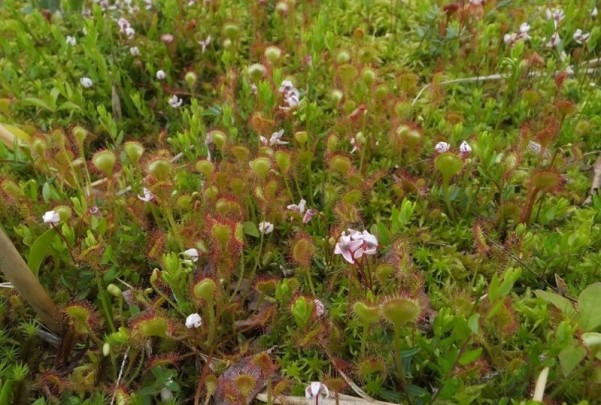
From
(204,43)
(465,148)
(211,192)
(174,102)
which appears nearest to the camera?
(211,192)

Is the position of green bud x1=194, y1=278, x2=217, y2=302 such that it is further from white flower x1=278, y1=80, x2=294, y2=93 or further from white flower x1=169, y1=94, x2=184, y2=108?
white flower x1=169, y1=94, x2=184, y2=108

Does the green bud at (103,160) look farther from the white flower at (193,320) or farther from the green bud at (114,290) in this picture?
the white flower at (193,320)

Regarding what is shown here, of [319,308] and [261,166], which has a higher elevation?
[261,166]

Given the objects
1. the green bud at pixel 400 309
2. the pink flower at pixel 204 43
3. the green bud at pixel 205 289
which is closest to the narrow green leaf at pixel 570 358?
the green bud at pixel 400 309

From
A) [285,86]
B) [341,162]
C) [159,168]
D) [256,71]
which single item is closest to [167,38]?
[256,71]

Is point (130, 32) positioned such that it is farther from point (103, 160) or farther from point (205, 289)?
point (205, 289)

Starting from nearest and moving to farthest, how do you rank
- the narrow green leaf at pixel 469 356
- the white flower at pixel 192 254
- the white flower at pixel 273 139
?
the narrow green leaf at pixel 469 356, the white flower at pixel 192 254, the white flower at pixel 273 139

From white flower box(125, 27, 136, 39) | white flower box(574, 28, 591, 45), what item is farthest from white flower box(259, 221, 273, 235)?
white flower box(574, 28, 591, 45)

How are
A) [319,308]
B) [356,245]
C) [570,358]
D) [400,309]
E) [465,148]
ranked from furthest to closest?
[465,148], [319,308], [356,245], [570,358], [400,309]
